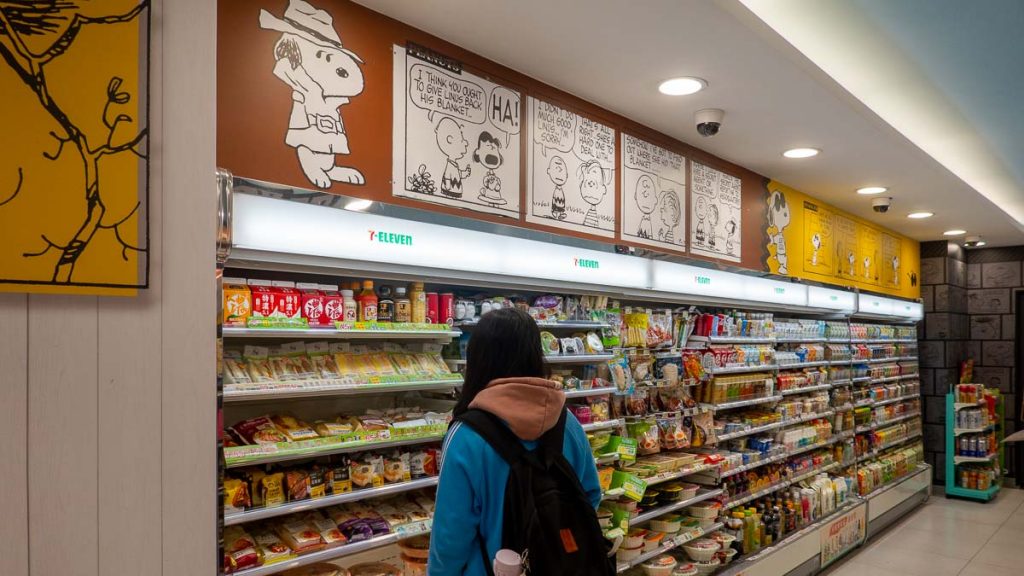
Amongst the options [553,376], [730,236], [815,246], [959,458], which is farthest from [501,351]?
[959,458]

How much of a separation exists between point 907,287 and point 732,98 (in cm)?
718

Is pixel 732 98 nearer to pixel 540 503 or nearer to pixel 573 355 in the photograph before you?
pixel 573 355

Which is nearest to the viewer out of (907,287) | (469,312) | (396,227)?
(396,227)

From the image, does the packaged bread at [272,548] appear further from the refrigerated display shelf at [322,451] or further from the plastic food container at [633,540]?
the plastic food container at [633,540]

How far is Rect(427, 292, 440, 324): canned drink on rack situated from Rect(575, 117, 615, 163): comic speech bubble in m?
1.46

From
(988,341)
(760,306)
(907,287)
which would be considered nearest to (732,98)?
(760,306)

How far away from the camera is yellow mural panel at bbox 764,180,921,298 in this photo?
6.43 m

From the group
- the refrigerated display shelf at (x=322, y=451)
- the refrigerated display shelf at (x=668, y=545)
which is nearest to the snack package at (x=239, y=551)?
the refrigerated display shelf at (x=322, y=451)

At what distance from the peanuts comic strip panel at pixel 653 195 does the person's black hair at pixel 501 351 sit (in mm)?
2456

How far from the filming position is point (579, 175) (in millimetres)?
4176

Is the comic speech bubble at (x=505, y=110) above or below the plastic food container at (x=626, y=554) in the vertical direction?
above

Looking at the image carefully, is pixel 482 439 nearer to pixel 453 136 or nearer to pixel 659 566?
pixel 453 136

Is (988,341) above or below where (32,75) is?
below

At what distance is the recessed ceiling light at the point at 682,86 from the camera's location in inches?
151
